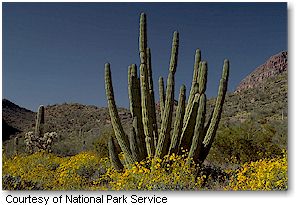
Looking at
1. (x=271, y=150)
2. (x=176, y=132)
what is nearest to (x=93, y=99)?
(x=176, y=132)

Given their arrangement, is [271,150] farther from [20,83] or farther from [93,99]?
[20,83]

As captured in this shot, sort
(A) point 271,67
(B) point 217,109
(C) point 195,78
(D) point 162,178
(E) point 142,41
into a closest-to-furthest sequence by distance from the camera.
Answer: (D) point 162,178
(E) point 142,41
(B) point 217,109
(C) point 195,78
(A) point 271,67

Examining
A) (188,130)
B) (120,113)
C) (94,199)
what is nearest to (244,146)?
(188,130)

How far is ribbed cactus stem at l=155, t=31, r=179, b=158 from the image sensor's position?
7398 millimetres

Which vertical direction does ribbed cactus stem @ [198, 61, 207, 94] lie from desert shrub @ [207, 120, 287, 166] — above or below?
above

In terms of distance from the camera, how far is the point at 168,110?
748 centimetres

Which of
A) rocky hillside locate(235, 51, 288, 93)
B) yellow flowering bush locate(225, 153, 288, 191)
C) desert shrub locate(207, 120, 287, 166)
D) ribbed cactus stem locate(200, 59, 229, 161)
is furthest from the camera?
Answer: desert shrub locate(207, 120, 287, 166)

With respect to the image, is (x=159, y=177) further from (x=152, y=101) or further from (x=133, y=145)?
(x=152, y=101)

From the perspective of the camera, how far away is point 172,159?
7.21 meters

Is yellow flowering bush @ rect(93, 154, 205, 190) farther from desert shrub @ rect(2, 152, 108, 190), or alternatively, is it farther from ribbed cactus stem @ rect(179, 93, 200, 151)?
desert shrub @ rect(2, 152, 108, 190)

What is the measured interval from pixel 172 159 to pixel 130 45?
6.42 feet

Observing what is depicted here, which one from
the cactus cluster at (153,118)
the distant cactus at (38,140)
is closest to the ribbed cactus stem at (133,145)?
the cactus cluster at (153,118)

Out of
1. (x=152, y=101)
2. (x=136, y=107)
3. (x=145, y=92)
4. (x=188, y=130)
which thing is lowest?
(x=188, y=130)

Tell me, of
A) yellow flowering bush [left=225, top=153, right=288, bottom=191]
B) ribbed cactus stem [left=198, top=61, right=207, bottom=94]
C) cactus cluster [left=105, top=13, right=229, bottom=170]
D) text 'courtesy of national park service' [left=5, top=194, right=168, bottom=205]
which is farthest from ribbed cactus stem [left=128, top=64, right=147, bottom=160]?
yellow flowering bush [left=225, top=153, right=288, bottom=191]
